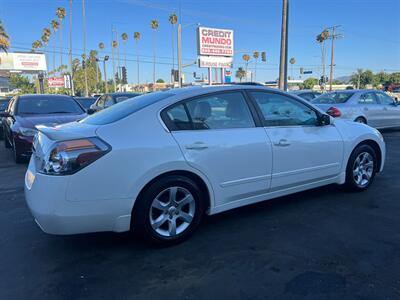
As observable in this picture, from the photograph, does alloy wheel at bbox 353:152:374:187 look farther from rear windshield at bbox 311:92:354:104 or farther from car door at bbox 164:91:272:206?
rear windshield at bbox 311:92:354:104

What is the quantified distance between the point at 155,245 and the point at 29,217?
1.86m

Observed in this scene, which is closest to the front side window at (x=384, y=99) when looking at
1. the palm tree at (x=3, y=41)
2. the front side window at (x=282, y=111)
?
the front side window at (x=282, y=111)

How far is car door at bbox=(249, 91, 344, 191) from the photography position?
A: 150 inches

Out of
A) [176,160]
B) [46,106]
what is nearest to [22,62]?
[46,106]

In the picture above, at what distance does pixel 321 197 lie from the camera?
460cm

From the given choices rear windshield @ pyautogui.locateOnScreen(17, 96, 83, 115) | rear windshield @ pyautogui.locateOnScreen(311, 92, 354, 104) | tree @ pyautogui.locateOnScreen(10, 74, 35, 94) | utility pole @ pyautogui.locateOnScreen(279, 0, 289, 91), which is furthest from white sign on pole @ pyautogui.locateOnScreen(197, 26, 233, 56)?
tree @ pyautogui.locateOnScreen(10, 74, 35, 94)

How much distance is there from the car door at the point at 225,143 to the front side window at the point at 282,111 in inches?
8.0

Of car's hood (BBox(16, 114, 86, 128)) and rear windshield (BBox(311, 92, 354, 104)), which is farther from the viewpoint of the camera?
rear windshield (BBox(311, 92, 354, 104))

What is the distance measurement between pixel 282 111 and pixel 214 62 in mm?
21271

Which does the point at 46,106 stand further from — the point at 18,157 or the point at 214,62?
the point at 214,62

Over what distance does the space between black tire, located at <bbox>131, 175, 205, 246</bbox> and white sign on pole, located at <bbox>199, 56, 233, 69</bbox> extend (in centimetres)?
2127

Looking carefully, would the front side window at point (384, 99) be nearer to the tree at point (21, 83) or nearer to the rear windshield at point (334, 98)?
the rear windshield at point (334, 98)

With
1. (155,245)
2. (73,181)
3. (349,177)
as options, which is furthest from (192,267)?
(349,177)

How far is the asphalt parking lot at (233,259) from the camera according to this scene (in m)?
2.54
